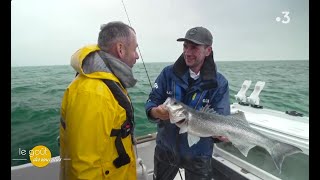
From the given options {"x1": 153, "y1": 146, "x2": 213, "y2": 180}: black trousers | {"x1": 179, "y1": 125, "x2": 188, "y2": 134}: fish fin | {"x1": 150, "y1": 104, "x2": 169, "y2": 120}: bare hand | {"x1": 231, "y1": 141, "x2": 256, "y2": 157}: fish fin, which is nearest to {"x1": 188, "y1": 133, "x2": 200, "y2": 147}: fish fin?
→ {"x1": 179, "y1": 125, "x2": 188, "y2": 134}: fish fin

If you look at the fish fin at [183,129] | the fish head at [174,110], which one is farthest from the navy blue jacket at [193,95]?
the fish head at [174,110]

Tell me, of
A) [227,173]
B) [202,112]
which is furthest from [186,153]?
[227,173]

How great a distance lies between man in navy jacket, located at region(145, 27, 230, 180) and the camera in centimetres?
310

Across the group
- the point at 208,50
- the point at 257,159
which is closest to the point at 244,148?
the point at 257,159

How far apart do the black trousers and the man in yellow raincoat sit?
897mm

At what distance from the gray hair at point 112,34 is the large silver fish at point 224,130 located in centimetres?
97

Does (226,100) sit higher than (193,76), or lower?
lower

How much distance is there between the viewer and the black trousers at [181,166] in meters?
3.12

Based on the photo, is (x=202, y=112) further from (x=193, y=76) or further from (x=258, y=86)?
(x=258, y=86)

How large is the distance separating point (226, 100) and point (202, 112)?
410 millimetres

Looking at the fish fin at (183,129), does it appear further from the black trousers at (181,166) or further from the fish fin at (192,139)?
the black trousers at (181,166)

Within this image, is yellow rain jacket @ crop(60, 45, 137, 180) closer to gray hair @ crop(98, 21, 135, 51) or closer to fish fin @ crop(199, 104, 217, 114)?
gray hair @ crop(98, 21, 135, 51)

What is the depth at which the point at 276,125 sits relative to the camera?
386cm

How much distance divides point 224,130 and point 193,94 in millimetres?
598
